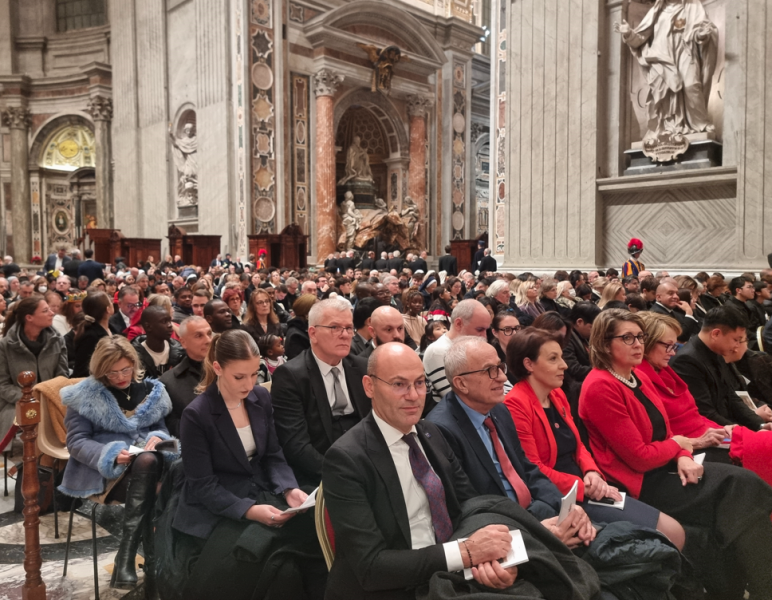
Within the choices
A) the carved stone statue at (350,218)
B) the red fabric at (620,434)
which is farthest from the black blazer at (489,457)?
the carved stone statue at (350,218)

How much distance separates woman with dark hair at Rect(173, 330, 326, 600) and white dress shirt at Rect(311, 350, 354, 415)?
394 mm

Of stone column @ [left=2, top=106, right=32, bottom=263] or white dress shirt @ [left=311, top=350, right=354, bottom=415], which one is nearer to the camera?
white dress shirt @ [left=311, top=350, right=354, bottom=415]

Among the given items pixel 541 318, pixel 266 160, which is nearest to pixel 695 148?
pixel 541 318

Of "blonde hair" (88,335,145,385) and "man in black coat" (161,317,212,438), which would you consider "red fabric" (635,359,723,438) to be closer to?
"man in black coat" (161,317,212,438)

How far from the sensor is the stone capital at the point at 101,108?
948 inches

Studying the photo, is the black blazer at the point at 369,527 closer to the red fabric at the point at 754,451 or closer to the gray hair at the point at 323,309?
the gray hair at the point at 323,309

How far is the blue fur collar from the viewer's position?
11.4 ft

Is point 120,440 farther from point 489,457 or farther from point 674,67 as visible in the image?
point 674,67

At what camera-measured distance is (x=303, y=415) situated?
341 centimetres

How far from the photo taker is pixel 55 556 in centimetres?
378

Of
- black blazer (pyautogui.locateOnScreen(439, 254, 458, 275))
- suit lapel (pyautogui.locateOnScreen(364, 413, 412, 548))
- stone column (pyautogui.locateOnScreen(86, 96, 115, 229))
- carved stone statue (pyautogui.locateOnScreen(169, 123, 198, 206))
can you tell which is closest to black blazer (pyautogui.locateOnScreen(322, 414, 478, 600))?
suit lapel (pyautogui.locateOnScreen(364, 413, 412, 548))

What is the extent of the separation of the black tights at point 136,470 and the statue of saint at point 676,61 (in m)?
9.88

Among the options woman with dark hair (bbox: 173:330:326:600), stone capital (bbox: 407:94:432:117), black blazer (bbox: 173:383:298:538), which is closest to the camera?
woman with dark hair (bbox: 173:330:326:600)

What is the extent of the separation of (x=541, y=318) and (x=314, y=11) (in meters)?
19.1
